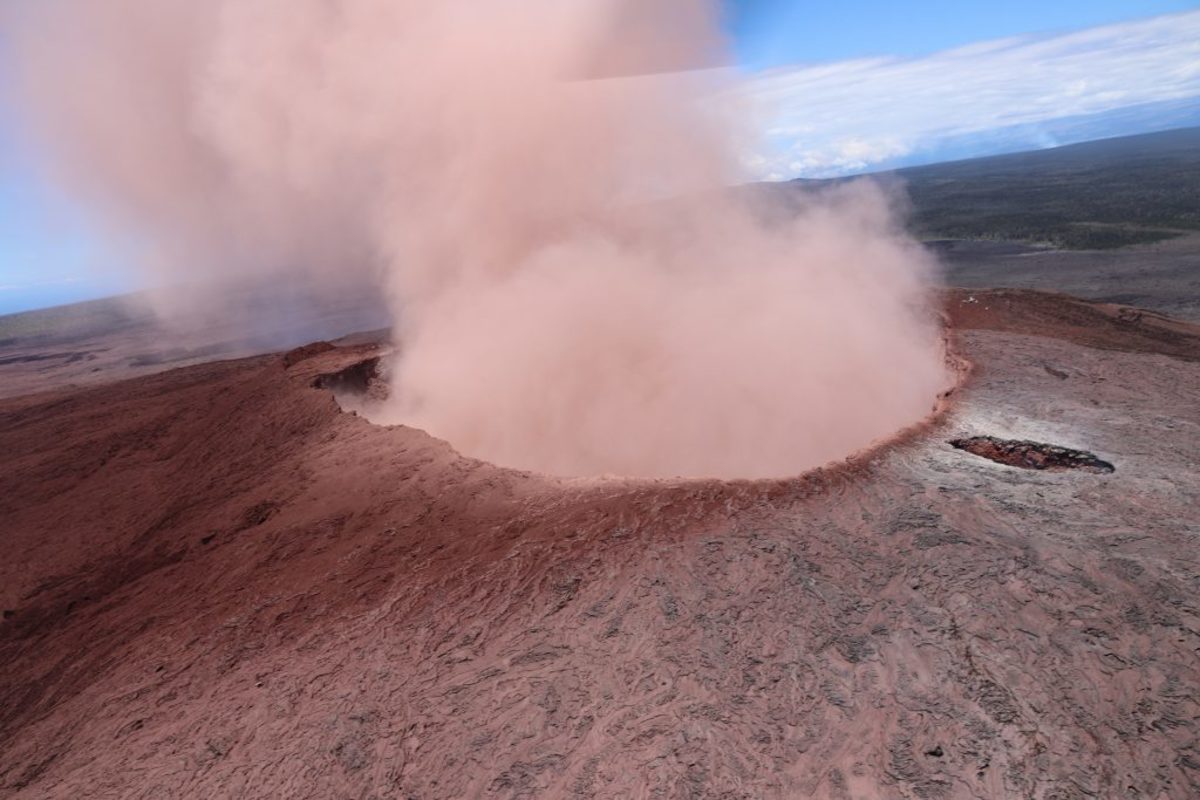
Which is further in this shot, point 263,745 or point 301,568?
point 301,568

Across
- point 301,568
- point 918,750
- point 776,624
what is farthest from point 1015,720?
point 301,568

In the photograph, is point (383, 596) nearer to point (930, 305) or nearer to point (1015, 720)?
point (1015, 720)

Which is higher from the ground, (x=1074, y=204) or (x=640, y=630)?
(x=640, y=630)

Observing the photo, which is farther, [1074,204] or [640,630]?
[1074,204]

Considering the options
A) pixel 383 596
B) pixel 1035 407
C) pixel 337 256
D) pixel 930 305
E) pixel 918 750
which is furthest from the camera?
pixel 337 256

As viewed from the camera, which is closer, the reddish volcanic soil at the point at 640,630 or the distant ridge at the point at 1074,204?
the reddish volcanic soil at the point at 640,630

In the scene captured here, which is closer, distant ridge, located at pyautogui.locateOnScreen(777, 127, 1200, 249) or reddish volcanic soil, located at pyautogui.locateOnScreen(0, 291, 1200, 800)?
reddish volcanic soil, located at pyautogui.locateOnScreen(0, 291, 1200, 800)

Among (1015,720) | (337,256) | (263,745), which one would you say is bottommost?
(1015,720)

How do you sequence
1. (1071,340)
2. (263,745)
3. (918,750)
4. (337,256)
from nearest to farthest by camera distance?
Answer: (918,750) → (263,745) → (1071,340) → (337,256)
